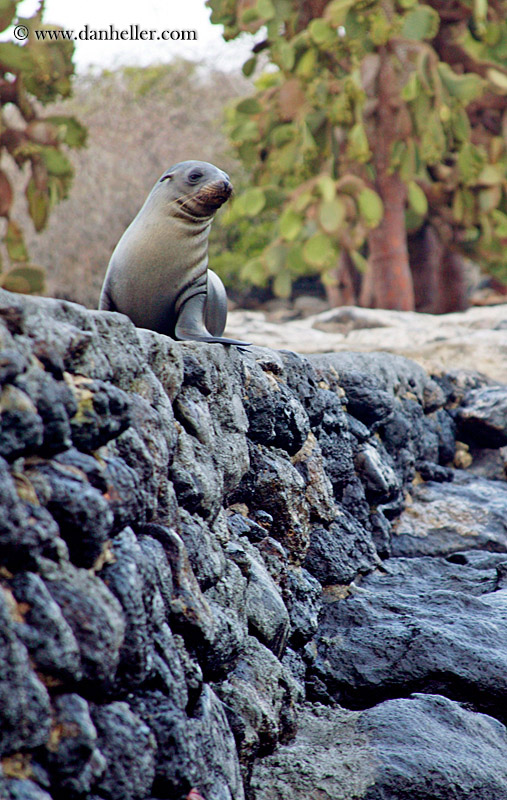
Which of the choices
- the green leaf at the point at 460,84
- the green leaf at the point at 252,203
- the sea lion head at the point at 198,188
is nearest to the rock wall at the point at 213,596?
the sea lion head at the point at 198,188

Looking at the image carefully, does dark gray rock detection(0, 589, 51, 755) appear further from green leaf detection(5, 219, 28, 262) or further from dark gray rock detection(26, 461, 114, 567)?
green leaf detection(5, 219, 28, 262)

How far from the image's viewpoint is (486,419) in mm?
5285

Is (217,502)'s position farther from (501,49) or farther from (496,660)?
(501,49)

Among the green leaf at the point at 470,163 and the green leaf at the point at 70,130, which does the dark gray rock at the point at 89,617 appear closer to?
the green leaf at the point at 70,130

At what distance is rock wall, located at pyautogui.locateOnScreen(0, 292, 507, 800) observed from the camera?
1.40 m

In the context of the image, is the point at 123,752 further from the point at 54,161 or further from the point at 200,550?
the point at 54,161

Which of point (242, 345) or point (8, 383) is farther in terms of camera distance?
point (242, 345)

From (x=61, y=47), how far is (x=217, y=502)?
6266 millimetres

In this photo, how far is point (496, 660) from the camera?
262 centimetres

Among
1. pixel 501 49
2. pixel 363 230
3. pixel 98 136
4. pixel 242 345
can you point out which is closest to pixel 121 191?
pixel 98 136

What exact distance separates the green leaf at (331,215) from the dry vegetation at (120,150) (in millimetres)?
5804

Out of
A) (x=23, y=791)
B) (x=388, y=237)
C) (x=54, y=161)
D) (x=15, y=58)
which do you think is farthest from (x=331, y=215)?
(x=23, y=791)

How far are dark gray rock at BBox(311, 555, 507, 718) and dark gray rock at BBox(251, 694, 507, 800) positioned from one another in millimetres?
163

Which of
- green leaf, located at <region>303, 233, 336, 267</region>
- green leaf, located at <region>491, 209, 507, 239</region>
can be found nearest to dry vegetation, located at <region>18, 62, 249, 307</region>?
green leaf, located at <region>303, 233, 336, 267</region>
